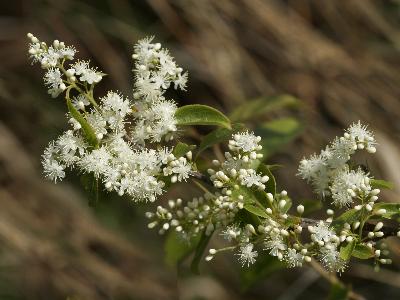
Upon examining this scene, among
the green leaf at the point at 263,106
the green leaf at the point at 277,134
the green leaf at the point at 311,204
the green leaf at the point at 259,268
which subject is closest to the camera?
the green leaf at the point at 311,204

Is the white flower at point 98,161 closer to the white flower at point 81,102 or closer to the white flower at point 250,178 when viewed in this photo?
the white flower at point 81,102

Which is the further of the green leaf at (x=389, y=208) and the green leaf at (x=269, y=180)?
the green leaf at (x=269, y=180)

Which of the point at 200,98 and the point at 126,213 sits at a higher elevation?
the point at 200,98

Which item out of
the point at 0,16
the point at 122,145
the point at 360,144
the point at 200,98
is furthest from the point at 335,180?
the point at 0,16

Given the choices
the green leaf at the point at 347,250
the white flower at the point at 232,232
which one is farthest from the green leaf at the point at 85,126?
the green leaf at the point at 347,250

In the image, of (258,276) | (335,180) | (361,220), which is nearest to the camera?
(361,220)

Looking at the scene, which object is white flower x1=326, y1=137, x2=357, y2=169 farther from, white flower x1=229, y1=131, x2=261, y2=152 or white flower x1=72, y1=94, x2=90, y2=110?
white flower x1=72, y1=94, x2=90, y2=110

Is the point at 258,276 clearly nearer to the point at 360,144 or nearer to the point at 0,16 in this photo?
the point at 360,144

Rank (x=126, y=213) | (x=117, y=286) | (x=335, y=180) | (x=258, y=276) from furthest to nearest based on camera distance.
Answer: (x=126, y=213)
(x=117, y=286)
(x=258, y=276)
(x=335, y=180)
